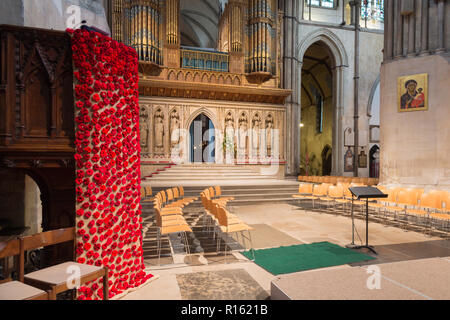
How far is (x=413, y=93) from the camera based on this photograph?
8.64 metres

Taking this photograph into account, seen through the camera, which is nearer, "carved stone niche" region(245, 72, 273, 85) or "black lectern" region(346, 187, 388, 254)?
"black lectern" region(346, 187, 388, 254)

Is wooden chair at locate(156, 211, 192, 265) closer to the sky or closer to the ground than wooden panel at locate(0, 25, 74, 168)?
closer to the ground

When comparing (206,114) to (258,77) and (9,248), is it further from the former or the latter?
(9,248)

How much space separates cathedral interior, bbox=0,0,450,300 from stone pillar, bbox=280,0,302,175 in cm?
8

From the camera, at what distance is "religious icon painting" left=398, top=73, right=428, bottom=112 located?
848 cm

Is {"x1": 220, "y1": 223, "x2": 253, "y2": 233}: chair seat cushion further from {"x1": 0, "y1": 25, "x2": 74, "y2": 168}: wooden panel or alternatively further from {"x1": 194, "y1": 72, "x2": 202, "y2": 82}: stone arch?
{"x1": 194, "y1": 72, "x2": 202, "y2": 82}: stone arch

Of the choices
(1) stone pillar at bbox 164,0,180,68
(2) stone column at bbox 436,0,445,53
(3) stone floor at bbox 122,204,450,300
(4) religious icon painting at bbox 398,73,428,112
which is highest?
(1) stone pillar at bbox 164,0,180,68

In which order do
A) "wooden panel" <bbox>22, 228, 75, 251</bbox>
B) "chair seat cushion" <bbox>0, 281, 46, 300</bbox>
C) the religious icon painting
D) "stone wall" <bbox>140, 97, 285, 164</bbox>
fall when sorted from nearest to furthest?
"chair seat cushion" <bbox>0, 281, 46, 300</bbox> < "wooden panel" <bbox>22, 228, 75, 251</bbox> < the religious icon painting < "stone wall" <bbox>140, 97, 285, 164</bbox>

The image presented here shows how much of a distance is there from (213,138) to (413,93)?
9499 millimetres

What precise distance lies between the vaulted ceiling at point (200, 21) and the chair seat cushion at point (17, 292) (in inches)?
741

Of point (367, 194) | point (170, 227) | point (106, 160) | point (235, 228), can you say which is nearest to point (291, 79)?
point (367, 194)

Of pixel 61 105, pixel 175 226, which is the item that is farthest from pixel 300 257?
pixel 61 105

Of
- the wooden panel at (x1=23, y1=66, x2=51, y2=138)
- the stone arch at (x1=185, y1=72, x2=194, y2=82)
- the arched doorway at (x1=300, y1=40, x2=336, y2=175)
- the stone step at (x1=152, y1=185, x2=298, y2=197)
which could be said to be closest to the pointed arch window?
the arched doorway at (x1=300, y1=40, x2=336, y2=175)

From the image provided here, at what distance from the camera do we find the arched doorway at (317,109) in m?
20.7
